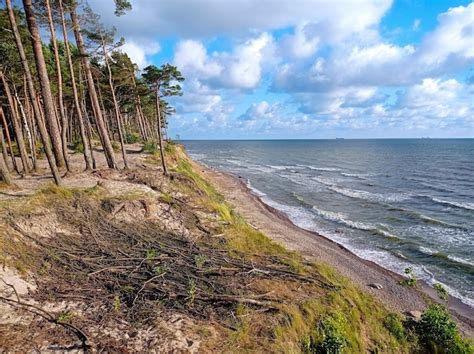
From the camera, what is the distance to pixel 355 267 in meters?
17.4

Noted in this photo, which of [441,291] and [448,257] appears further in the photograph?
[448,257]

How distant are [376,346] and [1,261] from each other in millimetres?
10205

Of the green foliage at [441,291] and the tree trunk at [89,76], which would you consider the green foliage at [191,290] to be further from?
the tree trunk at [89,76]

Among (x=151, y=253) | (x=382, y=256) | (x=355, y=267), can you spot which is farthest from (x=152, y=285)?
(x=382, y=256)

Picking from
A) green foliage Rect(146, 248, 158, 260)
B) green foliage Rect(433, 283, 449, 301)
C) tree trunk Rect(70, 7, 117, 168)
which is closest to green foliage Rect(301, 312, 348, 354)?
green foliage Rect(146, 248, 158, 260)

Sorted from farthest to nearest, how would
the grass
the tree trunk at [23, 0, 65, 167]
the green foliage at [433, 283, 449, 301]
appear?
the tree trunk at [23, 0, 65, 167], the green foliage at [433, 283, 449, 301], the grass

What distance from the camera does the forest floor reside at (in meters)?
6.73

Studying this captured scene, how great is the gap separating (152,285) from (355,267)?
12.6 m

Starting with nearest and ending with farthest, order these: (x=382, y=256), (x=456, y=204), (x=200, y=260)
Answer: (x=200, y=260) → (x=382, y=256) → (x=456, y=204)

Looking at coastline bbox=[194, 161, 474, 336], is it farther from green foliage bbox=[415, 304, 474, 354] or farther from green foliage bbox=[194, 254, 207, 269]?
green foliage bbox=[194, 254, 207, 269]

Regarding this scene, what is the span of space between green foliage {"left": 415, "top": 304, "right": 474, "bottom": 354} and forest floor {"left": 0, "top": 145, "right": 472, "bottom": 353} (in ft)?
2.48

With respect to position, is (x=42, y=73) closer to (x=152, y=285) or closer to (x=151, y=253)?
(x=151, y=253)

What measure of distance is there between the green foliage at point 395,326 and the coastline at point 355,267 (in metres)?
2.55

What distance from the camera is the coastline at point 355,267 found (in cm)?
1419
